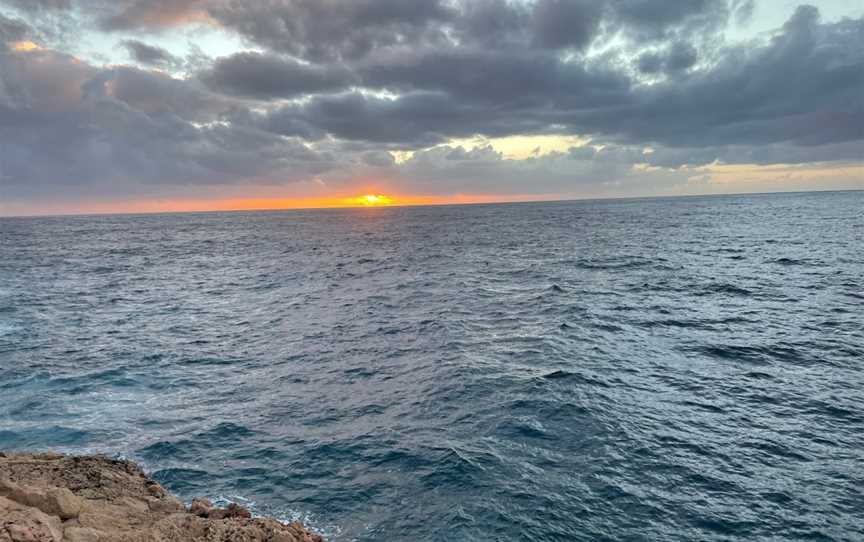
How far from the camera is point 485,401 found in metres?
23.2

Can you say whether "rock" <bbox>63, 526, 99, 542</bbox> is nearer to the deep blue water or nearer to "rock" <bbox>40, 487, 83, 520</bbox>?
"rock" <bbox>40, 487, 83, 520</bbox>

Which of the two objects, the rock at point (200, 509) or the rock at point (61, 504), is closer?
the rock at point (61, 504)

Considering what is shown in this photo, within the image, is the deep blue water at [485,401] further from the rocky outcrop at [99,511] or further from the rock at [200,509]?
the rocky outcrop at [99,511]

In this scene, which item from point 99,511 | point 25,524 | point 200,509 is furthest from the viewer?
point 200,509

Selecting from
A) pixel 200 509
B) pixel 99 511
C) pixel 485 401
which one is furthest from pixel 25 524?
pixel 485 401

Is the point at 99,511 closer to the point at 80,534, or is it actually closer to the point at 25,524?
the point at 80,534

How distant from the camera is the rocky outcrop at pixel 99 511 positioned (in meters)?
8.82

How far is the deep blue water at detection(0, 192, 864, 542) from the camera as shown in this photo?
15.3 metres

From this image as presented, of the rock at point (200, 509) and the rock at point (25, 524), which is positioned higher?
the rock at point (25, 524)

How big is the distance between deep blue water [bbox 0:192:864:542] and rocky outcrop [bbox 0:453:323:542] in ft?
13.8

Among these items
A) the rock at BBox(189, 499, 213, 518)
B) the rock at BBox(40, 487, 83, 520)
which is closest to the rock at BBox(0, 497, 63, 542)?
the rock at BBox(40, 487, 83, 520)

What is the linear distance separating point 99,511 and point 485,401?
16.4 meters

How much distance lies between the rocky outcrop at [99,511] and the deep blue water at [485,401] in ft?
13.8

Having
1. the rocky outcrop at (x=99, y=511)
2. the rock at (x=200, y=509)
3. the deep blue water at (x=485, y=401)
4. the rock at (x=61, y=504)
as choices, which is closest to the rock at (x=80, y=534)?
the rocky outcrop at (x=99, y=511)
